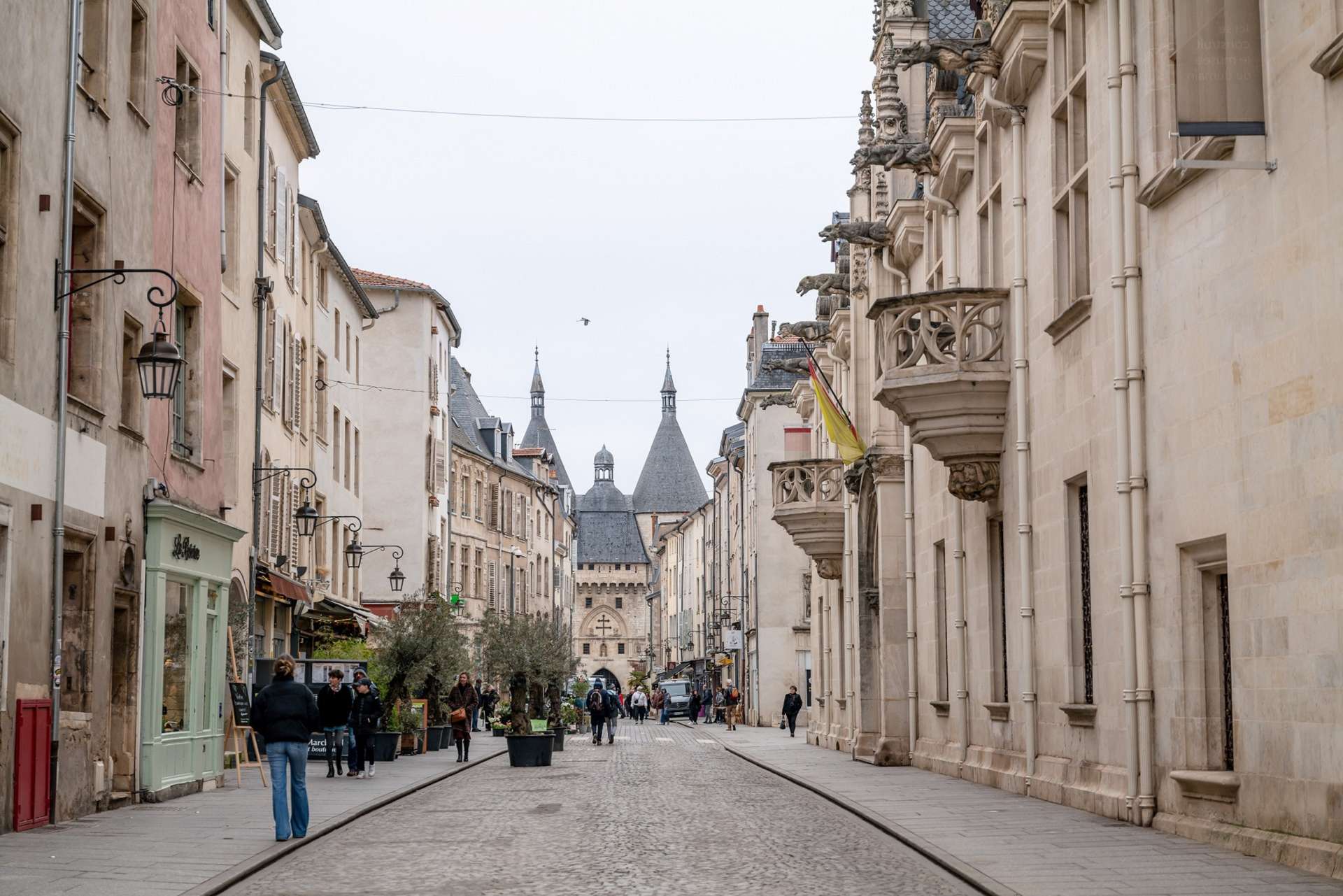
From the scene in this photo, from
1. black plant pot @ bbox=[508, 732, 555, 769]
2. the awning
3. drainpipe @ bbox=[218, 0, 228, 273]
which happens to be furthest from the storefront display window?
black plant pot @ bbox=[508, 732, 555, 769]

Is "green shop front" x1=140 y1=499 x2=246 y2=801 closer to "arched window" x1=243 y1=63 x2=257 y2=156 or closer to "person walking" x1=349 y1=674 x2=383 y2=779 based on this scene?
"person walking" x1=349 y1=674 x2=383 y2=779

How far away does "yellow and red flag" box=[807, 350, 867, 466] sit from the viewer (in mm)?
30297

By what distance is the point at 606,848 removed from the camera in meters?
14.9

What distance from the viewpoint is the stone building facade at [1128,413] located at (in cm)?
1238

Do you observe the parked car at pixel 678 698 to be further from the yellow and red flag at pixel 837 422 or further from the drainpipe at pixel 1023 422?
the drainpipe at pixel 1023 422

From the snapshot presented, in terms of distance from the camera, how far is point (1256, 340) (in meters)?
13.1

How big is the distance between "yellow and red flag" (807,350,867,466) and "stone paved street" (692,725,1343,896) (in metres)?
8.33

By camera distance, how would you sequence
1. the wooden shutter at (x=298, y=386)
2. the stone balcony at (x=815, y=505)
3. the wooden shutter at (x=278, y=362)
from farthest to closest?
the stone balcony at (x=815, y=505), the wooden shutter at (x=298, y=386), the wooden shutter at (x=278, y=362)

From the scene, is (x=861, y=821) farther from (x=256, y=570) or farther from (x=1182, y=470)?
(x=256, y=570)

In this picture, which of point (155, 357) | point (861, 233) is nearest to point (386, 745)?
point (861, 233)

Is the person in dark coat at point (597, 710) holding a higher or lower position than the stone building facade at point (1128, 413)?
lower

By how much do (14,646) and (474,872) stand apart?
17.3ft

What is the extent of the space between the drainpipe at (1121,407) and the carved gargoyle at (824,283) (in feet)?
59.6

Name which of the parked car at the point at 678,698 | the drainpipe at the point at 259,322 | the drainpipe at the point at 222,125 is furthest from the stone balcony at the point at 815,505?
the parked car at the point at 678,698
